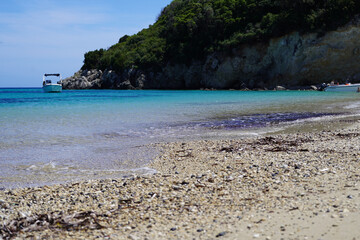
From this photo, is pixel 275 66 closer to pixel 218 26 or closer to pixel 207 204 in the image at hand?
pixel 218 26

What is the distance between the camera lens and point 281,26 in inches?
2323

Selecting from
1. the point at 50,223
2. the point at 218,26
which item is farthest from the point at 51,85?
the point at 50,223

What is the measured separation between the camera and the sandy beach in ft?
13.9

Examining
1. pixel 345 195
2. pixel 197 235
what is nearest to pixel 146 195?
pixel 197 235

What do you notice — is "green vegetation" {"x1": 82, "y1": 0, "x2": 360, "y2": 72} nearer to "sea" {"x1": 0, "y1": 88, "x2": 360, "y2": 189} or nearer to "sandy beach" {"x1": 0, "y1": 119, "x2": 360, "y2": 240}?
"sea" {"x1": 0, "y1": 88, "x2": 360, "y2": 189}

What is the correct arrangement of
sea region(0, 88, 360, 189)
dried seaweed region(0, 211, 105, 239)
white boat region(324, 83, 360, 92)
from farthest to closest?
white boat region(324, 83, 360, 92), sea region(0, 88, 360, 189), dried seaweed region(0, 211, 105, 239)

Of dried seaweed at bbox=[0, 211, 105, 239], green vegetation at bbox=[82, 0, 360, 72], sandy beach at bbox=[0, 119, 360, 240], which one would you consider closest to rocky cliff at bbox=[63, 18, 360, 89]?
green vegetation at bbox=[82, 0, 360, 72]

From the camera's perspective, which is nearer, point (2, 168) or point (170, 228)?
point (170, 228)

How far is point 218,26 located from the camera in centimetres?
7131

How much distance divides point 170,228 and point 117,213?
1.03m

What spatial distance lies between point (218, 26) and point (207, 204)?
229 feet

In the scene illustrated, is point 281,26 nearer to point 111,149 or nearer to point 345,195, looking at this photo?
point 111,149

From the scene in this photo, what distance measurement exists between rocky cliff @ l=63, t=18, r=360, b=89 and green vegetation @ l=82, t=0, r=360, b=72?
1.61m

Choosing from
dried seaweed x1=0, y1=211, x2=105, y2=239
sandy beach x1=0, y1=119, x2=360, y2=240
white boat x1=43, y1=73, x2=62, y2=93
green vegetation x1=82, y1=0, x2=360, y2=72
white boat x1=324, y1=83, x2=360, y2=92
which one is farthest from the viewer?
white boat x1=43, y1=73, x2=62, y2=93
